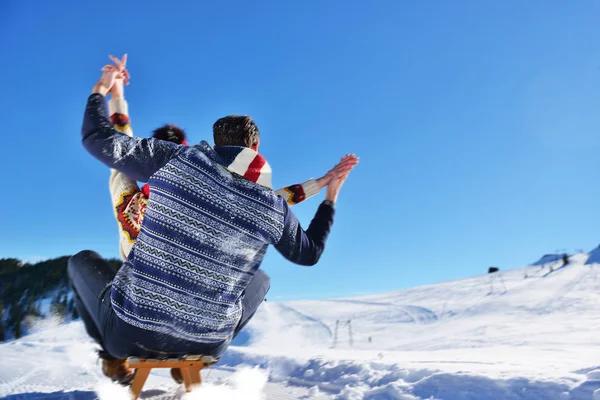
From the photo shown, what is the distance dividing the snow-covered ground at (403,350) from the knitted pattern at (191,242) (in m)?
0.59

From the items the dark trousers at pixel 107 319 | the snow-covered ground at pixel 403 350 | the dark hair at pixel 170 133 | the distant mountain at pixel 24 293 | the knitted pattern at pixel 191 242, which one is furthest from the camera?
the distant mountain at pixel 24 293

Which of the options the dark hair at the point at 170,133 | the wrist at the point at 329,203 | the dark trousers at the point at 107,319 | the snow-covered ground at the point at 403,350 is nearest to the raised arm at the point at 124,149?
the dark trousers at the point at 107,319

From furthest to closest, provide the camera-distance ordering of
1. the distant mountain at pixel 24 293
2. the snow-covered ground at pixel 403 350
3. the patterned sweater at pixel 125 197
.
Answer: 1. the distant mountain at pixel 24 293
2. the snow-covered ground at pixel 403 350
3. the patterned sweater at pixel 125 197

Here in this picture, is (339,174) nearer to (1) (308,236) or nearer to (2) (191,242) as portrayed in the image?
(1) (308,236)

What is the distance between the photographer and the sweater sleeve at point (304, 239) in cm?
156

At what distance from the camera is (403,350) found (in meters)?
12.3

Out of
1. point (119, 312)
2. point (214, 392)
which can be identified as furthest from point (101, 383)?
point (119, 312)


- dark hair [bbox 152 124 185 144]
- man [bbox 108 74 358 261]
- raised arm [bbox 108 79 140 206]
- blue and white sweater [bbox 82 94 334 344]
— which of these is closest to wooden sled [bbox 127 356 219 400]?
blue and white sweater [bbox 82 94 334 344]

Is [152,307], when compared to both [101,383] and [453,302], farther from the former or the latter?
[453,302]

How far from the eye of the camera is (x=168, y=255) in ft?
4.37

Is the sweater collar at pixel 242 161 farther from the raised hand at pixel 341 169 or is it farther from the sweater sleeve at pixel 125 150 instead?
the raised hand at pixel 341 169

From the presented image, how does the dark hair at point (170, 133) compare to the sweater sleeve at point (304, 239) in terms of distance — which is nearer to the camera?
the sweater sleeve at point (304, 239)

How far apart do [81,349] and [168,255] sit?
3.60 metres

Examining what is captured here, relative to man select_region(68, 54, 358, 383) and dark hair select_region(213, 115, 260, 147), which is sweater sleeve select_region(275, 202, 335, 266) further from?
dark hair select_region(213, 115, 260, 147)
